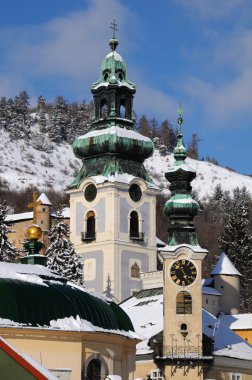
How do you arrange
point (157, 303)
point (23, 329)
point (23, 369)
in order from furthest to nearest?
point (157, 303) < point (23, 329) < point (23, 369)

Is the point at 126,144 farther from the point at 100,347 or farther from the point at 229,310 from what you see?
the point at 100,347

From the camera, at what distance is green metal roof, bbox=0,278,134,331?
108ft

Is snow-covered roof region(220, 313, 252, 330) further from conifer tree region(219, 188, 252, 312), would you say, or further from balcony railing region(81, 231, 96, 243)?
conifer tree region(219, 188, 252, 312)

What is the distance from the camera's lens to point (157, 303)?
65.6 meters

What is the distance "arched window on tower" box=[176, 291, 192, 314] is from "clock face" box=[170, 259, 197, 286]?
0.57 m

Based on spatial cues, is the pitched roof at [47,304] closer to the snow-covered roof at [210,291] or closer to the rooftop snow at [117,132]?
the rooftop snow at [117,132]

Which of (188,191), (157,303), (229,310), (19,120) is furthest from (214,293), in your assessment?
(19,120)

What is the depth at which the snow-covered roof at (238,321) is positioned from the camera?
73562 mm

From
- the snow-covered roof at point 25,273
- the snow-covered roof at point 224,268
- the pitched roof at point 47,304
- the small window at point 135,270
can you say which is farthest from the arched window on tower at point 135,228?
the snow-covered roof at point 25,273

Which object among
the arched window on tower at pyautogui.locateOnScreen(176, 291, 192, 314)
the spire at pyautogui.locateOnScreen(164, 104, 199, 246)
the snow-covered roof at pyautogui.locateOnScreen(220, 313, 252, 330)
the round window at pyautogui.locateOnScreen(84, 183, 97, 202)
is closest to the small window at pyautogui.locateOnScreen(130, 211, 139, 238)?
the round window at pyautogui.locateOnScreen(84, 183, 97, 202)

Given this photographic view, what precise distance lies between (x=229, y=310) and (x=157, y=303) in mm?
14148

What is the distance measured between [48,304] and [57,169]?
14882 centimetres

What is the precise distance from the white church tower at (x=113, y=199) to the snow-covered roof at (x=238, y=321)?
20.6 feet

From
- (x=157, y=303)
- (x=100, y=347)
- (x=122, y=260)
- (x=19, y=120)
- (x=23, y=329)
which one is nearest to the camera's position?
(x=23, y=329)
